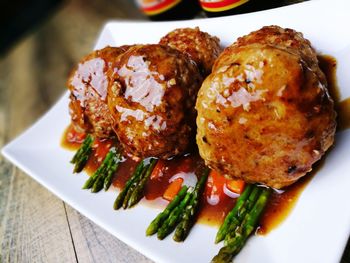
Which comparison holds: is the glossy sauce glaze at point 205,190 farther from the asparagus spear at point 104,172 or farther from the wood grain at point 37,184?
the wood grain at point 37,184

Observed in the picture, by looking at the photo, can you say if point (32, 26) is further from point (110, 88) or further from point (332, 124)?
point (332, 124)

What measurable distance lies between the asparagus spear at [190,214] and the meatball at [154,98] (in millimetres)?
342

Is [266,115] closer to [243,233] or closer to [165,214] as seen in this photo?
[243,233]

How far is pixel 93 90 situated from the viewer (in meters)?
3.66

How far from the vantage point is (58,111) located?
4863 mm

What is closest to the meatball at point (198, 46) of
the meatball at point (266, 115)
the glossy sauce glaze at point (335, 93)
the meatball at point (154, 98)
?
the meatball at point (154, 98)

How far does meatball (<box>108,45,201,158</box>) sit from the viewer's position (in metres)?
3.01

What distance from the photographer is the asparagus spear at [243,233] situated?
8.43ft

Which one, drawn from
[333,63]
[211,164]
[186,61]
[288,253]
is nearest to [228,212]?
[211,164]

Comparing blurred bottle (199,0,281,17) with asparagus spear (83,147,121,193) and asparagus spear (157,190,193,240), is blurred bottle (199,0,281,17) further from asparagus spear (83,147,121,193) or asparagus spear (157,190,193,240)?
asparagus spear (157,190,193,240)

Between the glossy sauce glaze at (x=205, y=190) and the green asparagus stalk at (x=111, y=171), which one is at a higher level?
the glossy sauce glaze at (x=205, y=190)

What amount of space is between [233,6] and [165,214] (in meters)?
2.07

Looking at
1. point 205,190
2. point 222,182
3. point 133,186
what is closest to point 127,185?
point 133,186

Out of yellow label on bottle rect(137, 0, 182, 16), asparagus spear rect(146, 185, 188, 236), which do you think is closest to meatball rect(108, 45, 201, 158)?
asparagus spear rect(146, 185, 188, 236)
